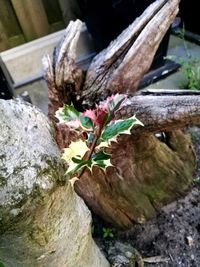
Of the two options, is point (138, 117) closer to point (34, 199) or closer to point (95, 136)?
point (95, 136)

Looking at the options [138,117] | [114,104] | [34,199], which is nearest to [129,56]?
[138,117]

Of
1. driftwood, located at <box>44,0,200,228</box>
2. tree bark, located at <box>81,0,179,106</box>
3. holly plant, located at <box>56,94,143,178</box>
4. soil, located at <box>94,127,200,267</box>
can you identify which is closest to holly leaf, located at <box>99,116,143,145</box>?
holly plant, located at <box>56,94,143,178</box>

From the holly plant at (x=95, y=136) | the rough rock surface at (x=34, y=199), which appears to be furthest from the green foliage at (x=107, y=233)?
the holly plant at (x=95, y=136)

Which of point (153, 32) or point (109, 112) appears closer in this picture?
point (109, 112)

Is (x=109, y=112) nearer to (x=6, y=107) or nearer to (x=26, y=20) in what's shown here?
(x=6, y=107)

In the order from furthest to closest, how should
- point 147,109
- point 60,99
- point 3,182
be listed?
1. point 60,99
2. point 147,109
3. point 3,182

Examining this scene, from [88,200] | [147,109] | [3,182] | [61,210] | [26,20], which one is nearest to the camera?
[3,182]

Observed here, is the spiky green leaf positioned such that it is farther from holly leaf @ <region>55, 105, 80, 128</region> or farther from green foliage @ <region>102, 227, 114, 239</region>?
green foliage @ <region>102, 227, 114, 239</region>

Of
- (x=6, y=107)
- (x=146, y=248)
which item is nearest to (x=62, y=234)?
(x=6, y=107)
